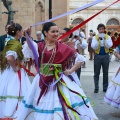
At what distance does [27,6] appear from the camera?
731 inches

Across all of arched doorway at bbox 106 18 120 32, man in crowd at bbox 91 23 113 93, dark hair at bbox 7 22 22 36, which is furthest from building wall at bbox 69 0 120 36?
dark hair at bbox 7 22 22 36

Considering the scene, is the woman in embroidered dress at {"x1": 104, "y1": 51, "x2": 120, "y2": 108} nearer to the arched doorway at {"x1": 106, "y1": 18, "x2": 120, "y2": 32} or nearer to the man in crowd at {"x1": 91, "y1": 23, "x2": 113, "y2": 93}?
the man in crowd at {"x1": 91, "y1": 23, "x2": 113, "y2": 93}

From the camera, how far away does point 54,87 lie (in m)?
5.26

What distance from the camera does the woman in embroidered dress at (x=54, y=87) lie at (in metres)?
5.13

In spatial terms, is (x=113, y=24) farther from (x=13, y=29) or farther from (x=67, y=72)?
(x=67, y=72)

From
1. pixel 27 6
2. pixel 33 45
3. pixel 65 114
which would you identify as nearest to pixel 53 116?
pixel 65 114

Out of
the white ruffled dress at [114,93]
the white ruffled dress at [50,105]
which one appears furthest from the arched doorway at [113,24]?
the white ruffled dress at [50,105]

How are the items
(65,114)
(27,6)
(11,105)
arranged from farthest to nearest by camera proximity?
(27,6), (11,105), (65,114)

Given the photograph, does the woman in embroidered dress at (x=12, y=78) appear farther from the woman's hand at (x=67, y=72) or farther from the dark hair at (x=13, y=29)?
the woman's hand at (x=67, y=72)

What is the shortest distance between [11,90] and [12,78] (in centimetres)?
22

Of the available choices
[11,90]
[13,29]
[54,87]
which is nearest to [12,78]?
[11,90]

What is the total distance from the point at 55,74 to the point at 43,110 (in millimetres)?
526

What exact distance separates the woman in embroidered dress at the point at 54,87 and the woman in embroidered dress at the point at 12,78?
845 mm

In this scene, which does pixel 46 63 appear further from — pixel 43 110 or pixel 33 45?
pixel 43 110
